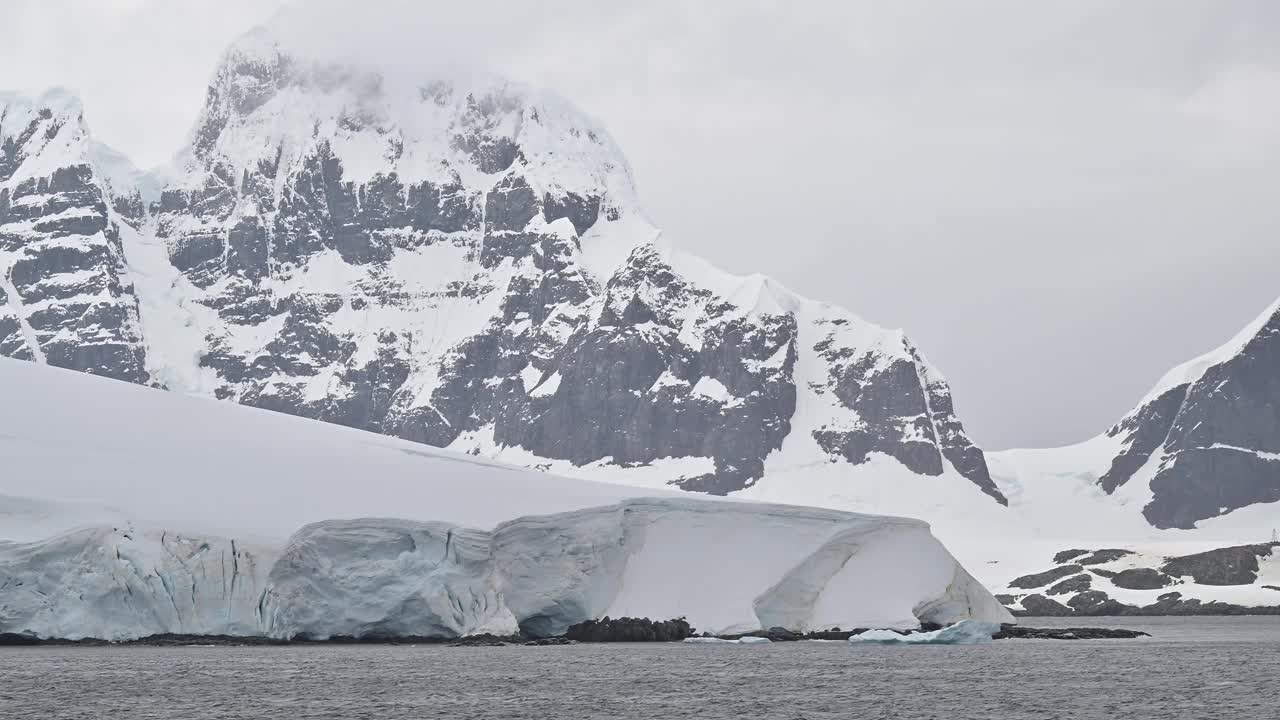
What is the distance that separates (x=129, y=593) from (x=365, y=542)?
9.18 metres

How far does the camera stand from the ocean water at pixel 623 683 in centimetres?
4797

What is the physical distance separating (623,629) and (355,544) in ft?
44.8

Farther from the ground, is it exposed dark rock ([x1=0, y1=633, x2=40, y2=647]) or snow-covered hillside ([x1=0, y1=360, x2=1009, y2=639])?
snow-covered hillside ([x1=0, y1=360, x2=1009, y2=639])

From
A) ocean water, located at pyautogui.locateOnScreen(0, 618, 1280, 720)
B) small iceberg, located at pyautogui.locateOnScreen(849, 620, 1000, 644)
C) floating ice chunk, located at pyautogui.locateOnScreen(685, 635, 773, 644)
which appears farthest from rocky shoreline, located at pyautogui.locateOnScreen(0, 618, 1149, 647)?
small iceberg, located at pyautogui.locateOnScreen(849, 620, 1000, 644)

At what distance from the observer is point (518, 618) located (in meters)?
76.1

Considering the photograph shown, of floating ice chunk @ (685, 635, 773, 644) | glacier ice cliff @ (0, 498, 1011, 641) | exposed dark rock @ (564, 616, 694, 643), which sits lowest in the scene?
floating ice chunk @ (685, 635, 773, 644)

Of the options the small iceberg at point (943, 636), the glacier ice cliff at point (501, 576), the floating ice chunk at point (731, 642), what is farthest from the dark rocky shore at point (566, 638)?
the small iceberg at point (943, 636)

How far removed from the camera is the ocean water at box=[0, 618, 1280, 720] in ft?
157

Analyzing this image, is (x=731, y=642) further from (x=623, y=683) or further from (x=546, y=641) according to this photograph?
(x=623, y=683)

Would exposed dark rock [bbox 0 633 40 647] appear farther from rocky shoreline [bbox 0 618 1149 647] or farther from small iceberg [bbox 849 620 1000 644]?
small iceberg [bbox 849 620 1000 644]

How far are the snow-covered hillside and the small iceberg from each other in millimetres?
1439

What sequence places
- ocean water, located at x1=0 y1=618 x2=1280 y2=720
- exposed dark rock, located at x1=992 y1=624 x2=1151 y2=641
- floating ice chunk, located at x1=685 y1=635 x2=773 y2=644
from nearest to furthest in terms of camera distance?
ocean water, located at x1=0 y1=618 x2=1280 y2=720, floating ice chunk, located at x1=685 y1=635 x2=773 y2=644, exposed dark rock, located at x1=992 y1=624 x2=1151 y2=641

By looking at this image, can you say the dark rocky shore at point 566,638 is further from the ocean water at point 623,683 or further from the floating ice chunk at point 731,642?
the ocean water at point 623,683

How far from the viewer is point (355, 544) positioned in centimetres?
7075
